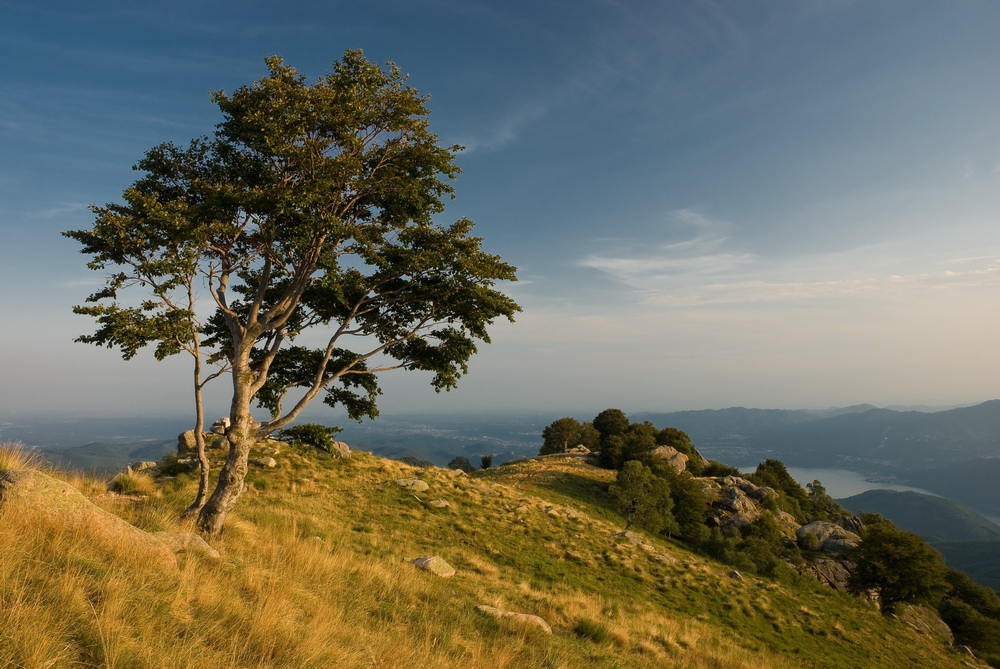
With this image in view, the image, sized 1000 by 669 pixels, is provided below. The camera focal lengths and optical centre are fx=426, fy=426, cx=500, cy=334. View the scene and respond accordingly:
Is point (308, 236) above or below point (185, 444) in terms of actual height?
above

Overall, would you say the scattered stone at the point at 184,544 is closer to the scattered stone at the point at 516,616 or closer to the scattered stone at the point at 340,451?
the scattered stone at the point at 516,616

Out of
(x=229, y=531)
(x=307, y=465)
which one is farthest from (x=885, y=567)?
(x=229, y=531)

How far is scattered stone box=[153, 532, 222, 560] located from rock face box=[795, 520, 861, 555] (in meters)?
53.4

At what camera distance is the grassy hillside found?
15.8 feet

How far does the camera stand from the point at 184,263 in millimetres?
10820

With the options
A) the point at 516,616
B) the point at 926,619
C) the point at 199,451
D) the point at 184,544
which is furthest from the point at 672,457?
the point at 184,544

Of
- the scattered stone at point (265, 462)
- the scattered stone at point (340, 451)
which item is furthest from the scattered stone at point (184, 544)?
the scattered stone at point (340, 451)

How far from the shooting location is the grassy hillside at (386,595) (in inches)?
189

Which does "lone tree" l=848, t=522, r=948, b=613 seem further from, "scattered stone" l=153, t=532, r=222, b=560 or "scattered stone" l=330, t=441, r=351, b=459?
"scattered stone" l=153, t=532, r=222, b=560

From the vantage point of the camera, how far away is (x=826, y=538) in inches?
1784

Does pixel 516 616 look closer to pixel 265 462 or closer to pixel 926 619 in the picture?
pixel 265 462

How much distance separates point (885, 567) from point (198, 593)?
49.6 metres

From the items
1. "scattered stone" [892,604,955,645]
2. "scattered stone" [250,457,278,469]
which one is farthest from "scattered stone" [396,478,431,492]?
"scattered stone" [892,604,955,645]

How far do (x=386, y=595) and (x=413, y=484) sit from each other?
1629cm
